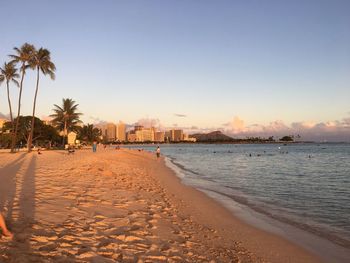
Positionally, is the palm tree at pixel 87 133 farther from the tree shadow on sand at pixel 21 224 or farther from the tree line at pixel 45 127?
the tree shadow on sand at pixel 21 224

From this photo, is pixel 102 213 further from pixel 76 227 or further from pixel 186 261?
pixel 186 261

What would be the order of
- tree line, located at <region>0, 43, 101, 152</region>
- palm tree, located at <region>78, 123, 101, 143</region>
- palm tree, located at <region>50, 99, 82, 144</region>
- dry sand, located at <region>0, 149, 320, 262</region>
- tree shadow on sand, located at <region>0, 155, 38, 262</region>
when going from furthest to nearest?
palm tree, located at <region>78, 123, 101, 143</region> → palm tree, located at <region>50, 99, 82, 144</region> → tree line, located at <region>0, 43, 101, 152</region> → dry sand, located at <region>0, 149, 320, 262</region> → tree shadow on sand, located at <region>0, 155, 38, 262</region>

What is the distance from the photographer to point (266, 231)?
7.88 metres

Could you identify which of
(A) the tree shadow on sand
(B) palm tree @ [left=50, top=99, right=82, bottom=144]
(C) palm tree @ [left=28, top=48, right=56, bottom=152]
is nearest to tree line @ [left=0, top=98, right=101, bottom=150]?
(B) palm tree @ [left=50, top=99, right=82, bottom=144]

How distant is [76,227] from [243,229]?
14.1 feet

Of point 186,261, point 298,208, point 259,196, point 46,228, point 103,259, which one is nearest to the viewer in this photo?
point 103,259

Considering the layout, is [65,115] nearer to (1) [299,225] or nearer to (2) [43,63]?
(2) [43,63]

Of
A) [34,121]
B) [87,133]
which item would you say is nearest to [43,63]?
[34,121]

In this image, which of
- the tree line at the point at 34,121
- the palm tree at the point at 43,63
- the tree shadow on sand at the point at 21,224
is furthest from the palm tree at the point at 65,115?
the tree shadow on sand at the point at 21,224

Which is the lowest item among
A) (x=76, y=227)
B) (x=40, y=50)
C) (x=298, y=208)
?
(x=298, y=208)

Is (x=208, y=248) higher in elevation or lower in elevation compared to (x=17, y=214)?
lower

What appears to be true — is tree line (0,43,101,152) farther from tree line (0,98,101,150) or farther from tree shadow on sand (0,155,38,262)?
tree shadow on sand (0,155,38,262)

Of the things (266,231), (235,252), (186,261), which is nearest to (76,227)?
(186,261)

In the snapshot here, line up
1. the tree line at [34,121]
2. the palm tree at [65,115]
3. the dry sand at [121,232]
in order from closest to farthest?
the dry sand at [121,232] → the tree line at [34,121] → the palm tree at [65,115]
